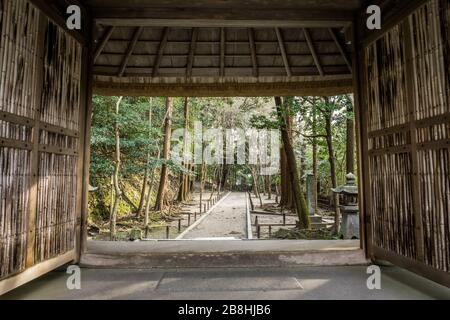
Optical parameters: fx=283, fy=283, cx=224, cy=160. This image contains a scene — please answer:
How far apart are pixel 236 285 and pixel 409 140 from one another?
7.27 ft

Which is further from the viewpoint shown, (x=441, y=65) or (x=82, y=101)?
(x=82, y=101)

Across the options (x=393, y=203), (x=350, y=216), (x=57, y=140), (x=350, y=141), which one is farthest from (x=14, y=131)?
(x=350, y=141)

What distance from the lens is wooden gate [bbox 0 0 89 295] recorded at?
2301 mm

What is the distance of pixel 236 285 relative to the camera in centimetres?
280

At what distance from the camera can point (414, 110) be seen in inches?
105

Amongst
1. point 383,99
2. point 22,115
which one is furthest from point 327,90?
point 22,115

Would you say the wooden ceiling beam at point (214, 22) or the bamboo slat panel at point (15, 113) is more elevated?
the wooden ceiling beam at point (214, 22)

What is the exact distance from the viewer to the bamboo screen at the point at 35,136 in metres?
2.30

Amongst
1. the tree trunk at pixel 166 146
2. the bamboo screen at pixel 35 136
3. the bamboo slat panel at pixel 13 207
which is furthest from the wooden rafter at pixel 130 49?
the tree trunk at pixel 166 146

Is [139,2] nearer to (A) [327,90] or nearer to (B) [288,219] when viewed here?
(A) [327,90]

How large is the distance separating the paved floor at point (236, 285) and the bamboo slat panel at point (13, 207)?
0.41 m

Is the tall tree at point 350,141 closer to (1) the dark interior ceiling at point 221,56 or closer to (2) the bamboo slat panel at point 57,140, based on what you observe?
(1) the dark interior ceiling at point 221,56

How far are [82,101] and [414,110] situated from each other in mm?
3656

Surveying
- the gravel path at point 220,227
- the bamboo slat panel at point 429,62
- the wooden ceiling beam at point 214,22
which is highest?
the wooden ceiling beam at point 214,22
